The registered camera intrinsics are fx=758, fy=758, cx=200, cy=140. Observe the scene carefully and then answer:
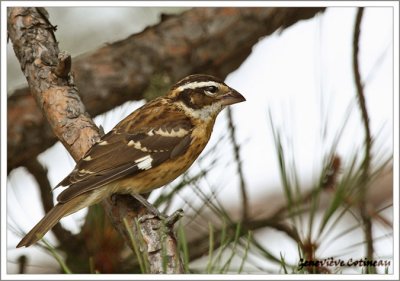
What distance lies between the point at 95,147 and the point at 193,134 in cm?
36

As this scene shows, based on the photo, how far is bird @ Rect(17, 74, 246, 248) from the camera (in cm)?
252

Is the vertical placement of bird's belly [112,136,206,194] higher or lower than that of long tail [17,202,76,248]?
higher

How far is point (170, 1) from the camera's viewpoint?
9.39 feet

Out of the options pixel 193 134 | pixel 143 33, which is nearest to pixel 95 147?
pixel 193 134

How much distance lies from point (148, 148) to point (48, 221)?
0.43 m

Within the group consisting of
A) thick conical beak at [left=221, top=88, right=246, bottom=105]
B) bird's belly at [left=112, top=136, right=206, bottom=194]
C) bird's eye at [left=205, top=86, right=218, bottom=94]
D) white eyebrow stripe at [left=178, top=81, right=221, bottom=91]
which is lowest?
bird's belly at [left=112, top=136, right=206, bottom=194]

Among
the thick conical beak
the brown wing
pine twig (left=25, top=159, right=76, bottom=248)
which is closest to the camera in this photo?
the brown wing

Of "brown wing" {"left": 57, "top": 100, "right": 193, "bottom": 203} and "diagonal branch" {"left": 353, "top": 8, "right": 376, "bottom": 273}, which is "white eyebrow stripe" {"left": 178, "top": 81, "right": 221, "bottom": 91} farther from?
"diagonal branch" {"left": 353, "top": 8, "right": 376, "bottom": 273}

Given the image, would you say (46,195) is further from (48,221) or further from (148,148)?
(148,148)

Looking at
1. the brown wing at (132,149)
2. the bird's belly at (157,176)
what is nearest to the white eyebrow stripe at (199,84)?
the brown wing at (132,149)

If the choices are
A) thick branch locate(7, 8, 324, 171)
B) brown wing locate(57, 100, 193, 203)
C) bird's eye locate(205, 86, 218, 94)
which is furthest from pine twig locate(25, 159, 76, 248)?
bird's eye locate(205, 86, 218, 94)

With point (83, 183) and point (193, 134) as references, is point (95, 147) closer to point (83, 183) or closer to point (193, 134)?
point (83, 183)

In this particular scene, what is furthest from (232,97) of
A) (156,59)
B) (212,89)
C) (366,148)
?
(366,148)

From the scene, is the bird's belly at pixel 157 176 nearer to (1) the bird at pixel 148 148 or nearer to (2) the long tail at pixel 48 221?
(1) the bird at pixel 148 148
